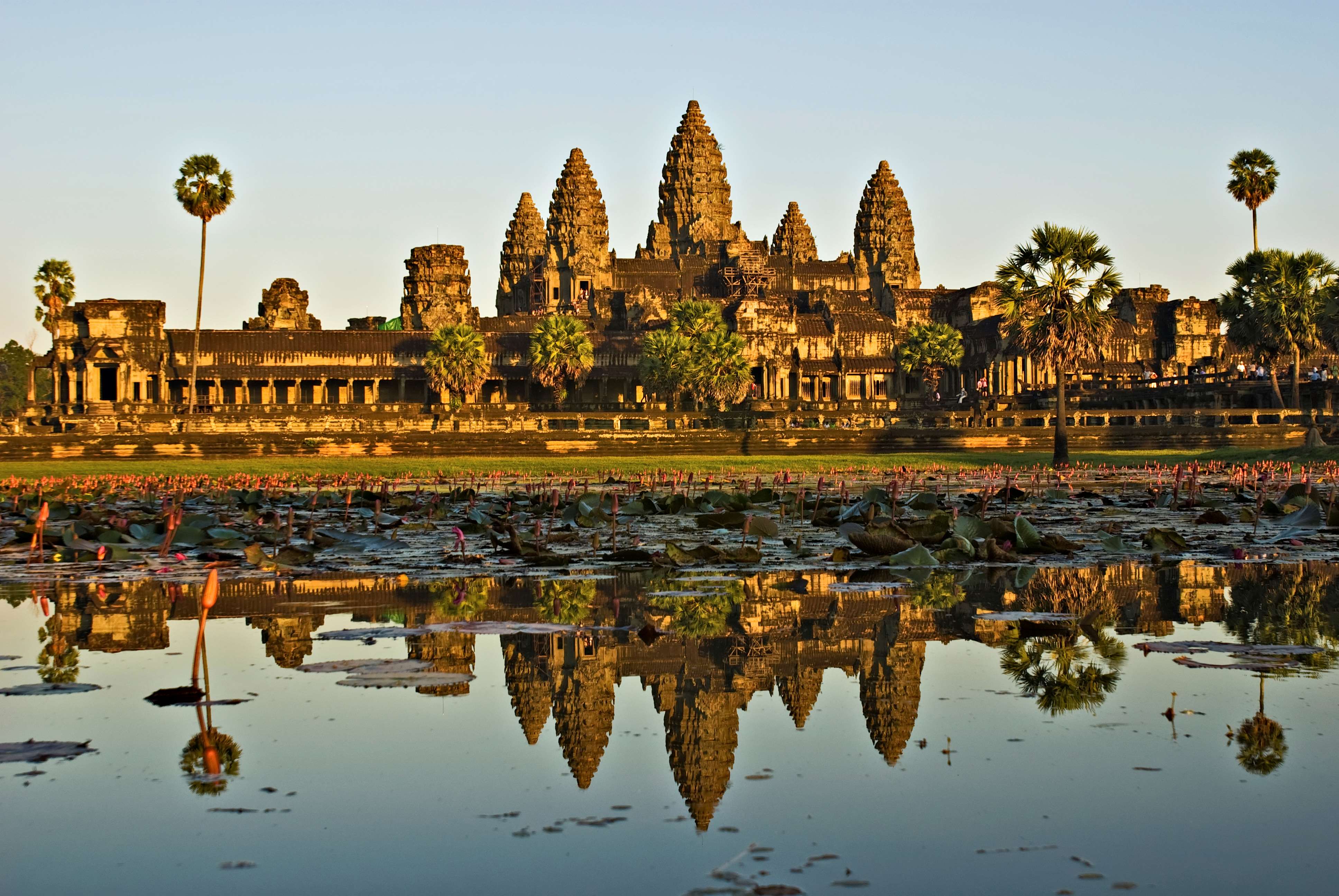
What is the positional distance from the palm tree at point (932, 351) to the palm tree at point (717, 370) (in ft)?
52.9

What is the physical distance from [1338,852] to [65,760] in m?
4.74

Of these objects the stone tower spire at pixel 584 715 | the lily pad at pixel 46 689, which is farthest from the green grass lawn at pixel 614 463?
the lily pad at pixel 46 689

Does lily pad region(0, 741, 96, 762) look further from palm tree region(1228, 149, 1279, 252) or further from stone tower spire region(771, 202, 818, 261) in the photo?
stone tower spire region(771, 202, 818, 261)

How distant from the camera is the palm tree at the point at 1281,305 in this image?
6362cm

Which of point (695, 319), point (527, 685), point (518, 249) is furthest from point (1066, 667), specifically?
point (518, 249)

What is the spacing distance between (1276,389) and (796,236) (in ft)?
272

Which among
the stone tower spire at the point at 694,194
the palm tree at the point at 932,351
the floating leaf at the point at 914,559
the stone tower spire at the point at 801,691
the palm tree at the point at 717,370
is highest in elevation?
the stone tower spire at the point at 694,194

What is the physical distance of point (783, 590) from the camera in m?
10.9

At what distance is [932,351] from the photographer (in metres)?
102

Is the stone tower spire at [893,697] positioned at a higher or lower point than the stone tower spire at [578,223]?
lower

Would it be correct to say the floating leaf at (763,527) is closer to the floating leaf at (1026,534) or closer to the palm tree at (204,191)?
the floating leaf at (1026,534)

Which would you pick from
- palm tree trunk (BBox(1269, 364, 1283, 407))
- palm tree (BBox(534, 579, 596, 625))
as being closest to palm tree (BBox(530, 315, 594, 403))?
palm tree trunk (BBox(1269, 364, 1283, 407))

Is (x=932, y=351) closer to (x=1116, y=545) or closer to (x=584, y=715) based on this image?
(x=1116, y=545)

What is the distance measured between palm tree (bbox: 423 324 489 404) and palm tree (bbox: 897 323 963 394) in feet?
99.8
